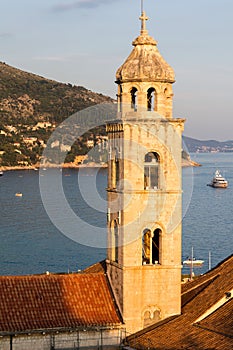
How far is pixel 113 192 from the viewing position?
24.8m

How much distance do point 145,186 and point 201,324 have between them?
4.65m

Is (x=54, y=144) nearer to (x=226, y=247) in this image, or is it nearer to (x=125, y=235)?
(x=226, y=247)

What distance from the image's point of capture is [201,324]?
21.9m

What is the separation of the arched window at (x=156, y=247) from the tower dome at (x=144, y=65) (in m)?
4.52

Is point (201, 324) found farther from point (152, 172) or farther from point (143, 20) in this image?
point (143, 20)

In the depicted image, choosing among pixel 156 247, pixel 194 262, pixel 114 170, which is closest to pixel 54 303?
pixel 156 247

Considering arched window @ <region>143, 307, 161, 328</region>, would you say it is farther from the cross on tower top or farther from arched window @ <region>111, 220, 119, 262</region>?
the cross on tower top

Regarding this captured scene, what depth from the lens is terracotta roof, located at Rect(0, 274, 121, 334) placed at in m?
22.7

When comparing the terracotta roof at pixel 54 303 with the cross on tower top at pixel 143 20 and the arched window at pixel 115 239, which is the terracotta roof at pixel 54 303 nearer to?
the arched window at pixel 115 239

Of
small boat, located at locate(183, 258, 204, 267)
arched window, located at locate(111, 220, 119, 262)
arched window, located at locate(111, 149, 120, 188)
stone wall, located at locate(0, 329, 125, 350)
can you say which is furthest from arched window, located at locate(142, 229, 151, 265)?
small boat, located at locate(183, 258, 204, 267)

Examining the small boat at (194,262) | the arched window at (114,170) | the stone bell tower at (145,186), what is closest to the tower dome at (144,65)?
the stone bell tower at (145,186)

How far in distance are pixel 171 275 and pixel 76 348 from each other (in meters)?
3.58

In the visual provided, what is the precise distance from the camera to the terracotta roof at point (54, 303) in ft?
74.4

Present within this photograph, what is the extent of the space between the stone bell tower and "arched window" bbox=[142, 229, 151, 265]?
15 centimetres
